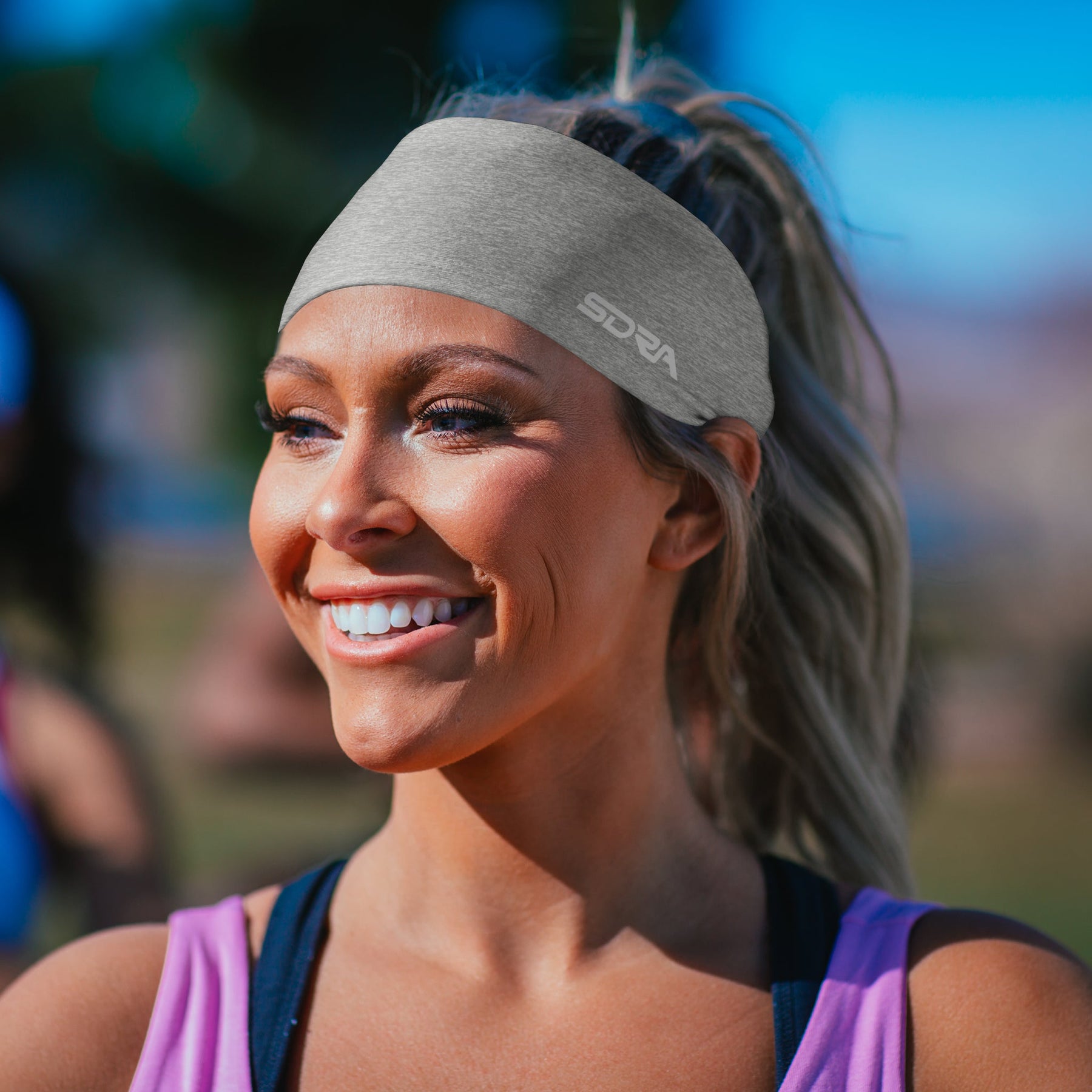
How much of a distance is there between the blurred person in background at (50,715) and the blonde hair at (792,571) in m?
1.98

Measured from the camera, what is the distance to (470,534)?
1.82 metres

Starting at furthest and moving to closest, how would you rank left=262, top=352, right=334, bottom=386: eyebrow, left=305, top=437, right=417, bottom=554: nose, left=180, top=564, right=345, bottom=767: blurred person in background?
left=180, top=564, right=345, bottom=767: blurred person in background
left=262, top=352, right=334, bottom=386: eyebrow
left=305, top=437, right=417, bottom=554: nose

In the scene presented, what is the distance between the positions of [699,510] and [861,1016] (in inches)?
31.4

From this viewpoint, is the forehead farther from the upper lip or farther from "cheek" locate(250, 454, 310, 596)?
the upper lip

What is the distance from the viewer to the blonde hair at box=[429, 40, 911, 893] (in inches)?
92.7

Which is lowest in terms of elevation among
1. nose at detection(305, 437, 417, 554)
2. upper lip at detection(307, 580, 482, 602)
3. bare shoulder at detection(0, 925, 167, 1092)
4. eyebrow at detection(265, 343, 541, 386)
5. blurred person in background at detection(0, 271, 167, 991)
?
blurred person in background at detection(0, 271, 167, 991)

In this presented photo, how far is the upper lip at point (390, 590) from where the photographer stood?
184cm

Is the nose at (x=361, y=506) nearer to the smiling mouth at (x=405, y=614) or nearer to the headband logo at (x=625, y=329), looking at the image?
the smiling mouth at (x=405, y=614)

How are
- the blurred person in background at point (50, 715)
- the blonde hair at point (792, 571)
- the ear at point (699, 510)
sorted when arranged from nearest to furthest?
the ear at point (699, 510) → the blonde hair at point (792, 571) → the blurred person in background at point (50, 715)

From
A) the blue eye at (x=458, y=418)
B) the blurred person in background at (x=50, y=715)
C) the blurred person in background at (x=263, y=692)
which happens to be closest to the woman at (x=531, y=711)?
the blue eye at (x=458, y=418)

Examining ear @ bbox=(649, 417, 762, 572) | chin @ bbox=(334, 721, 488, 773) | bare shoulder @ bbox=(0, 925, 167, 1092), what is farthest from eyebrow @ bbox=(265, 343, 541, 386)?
bare shoulder @ bbox=(0, 925, 167, 1092)

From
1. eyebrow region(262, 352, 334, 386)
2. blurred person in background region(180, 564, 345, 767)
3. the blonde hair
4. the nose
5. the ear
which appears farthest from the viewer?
blurred person in background region(180, 564, 345, 767)

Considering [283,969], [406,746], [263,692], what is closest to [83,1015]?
[283,969]

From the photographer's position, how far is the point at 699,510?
2139mm
